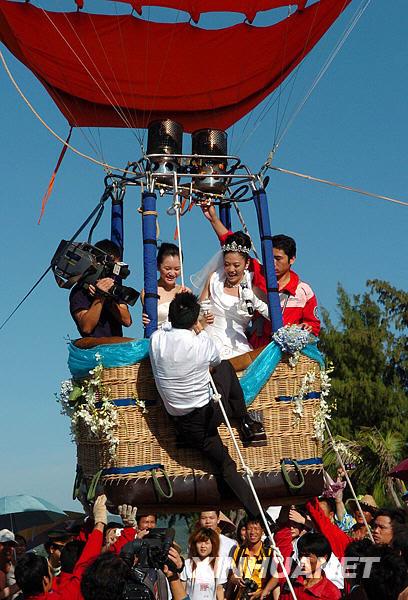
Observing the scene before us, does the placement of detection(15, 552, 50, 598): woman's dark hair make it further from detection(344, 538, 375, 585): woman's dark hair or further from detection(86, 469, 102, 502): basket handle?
detection(344, 538, 375, 585): woman's dark hair

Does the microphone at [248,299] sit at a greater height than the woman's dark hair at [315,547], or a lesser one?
greater

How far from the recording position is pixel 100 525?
4.57m

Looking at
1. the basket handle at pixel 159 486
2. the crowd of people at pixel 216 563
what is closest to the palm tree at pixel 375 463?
the crowd of people at pixel 216 563

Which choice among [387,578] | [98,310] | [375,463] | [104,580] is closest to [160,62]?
[98,310]

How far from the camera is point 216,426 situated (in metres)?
4.71

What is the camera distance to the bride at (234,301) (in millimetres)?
5566

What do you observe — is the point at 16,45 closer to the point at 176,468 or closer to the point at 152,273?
the point at 152,273

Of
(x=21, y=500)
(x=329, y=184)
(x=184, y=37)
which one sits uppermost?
(x=184, y=37)

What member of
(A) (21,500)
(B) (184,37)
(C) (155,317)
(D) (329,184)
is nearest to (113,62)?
(B) (184,37)

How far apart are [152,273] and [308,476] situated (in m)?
1.62

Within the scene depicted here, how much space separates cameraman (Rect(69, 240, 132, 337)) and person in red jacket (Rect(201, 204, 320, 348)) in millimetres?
953

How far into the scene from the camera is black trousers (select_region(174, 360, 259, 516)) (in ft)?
15.3

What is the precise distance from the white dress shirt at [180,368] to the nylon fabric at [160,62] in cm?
303

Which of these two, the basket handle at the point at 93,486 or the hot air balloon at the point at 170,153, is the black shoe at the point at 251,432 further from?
the basket handle at the point at 93,486
